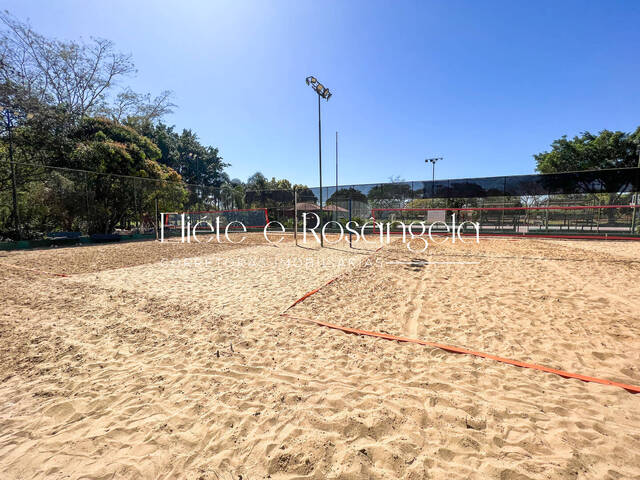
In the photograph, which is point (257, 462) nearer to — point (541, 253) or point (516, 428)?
point (516, 428)

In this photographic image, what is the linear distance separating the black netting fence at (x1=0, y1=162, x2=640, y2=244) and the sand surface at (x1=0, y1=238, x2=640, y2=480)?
7.09 metres

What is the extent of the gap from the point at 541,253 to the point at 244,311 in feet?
31.7

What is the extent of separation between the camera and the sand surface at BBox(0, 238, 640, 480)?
1.65 m

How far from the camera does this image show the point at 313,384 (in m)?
2.38

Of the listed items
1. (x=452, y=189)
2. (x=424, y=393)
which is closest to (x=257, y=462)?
(x=424, y=393)

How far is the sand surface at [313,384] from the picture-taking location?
1652mm

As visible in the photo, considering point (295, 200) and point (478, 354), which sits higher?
point (295, 200)

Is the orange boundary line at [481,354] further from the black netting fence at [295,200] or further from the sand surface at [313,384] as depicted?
the black netting fence at [295,200]

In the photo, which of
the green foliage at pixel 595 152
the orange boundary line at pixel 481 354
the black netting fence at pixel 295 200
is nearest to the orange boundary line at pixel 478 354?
the orange boundary line at pixel 481 354

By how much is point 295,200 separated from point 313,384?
32.2 feet

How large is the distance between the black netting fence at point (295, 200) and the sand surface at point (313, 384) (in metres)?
7.09

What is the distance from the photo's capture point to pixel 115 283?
548cm

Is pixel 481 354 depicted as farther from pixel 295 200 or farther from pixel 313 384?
pixel 295 200

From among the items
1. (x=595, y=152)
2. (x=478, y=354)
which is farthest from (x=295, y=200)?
(x=595, y=152)
